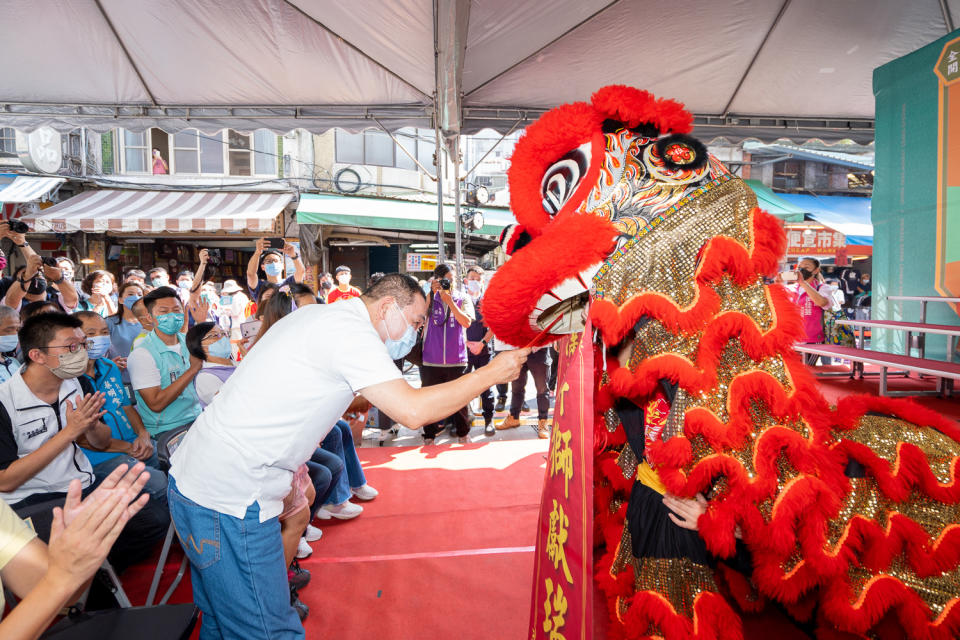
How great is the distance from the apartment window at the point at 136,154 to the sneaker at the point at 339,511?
11162 mm

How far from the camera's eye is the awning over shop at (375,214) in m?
9.96

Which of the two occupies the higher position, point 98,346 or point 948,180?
point 948,180

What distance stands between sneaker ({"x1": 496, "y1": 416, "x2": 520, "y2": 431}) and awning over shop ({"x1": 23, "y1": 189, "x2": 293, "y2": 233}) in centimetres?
659

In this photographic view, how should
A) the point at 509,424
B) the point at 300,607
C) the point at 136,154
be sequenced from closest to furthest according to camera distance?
1. the point at 300,607
2. the point at 509,424
3. the point at 136,154

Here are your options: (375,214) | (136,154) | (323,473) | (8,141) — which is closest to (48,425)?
(323,473)

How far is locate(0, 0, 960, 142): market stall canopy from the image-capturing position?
3.22 m

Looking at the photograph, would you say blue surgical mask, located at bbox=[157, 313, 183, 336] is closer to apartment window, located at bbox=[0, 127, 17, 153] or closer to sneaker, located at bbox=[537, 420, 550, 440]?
sneaker, located at bbox=[537, 420, 550, 440]

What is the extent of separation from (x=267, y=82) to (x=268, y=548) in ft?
11.5

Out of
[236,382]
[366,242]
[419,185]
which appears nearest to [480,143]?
[419,185]

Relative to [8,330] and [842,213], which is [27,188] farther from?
[842,213]

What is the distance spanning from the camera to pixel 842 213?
42.1ft

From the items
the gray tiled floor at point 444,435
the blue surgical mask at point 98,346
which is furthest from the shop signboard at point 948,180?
the blue surgical mask at point 98,346

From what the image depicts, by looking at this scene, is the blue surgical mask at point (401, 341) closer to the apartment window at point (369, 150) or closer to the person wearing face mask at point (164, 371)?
the person wearing face mask at point (164, 371)

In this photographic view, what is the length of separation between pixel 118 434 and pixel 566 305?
9.43 ft
